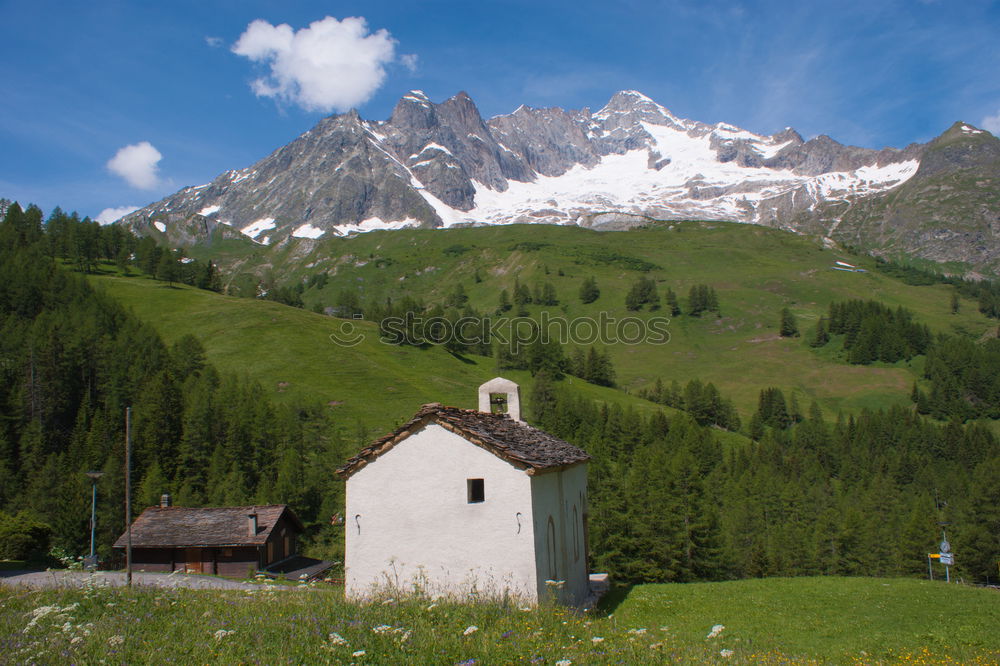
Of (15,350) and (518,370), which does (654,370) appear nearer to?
(518,370)

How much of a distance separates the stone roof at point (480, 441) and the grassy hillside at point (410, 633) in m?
4.48

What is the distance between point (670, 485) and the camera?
218 ft

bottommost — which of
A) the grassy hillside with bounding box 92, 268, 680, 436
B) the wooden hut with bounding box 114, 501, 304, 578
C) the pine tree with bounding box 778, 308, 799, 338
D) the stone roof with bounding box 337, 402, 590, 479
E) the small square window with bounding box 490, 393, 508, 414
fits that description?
the wooden hut with bounding box 114, 501, 304, 578

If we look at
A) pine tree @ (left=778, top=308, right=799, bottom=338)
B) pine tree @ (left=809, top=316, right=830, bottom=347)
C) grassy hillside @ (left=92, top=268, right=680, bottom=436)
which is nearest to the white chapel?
grassy hillside @ (left=92, top=268, right=680, bottom=436)

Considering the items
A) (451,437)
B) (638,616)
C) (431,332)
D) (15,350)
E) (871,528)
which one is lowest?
(871,528)

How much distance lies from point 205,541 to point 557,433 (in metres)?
67.1

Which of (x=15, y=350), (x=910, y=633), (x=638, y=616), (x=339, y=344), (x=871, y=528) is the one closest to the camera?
(x=910, y=633)

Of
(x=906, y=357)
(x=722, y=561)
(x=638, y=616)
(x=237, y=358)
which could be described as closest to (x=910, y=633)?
(x=638, y=616)

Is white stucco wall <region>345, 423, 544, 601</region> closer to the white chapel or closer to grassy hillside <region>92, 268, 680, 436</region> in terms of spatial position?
the white chapel

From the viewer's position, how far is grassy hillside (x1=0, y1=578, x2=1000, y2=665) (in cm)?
1012

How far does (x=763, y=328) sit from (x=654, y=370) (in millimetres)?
43289

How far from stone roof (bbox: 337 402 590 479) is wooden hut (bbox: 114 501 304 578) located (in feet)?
101

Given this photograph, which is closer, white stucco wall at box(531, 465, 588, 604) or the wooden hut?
white stucco wall at box(531, 465, 588, 604)

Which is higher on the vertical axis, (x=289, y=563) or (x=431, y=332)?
(x=431, y=332)
